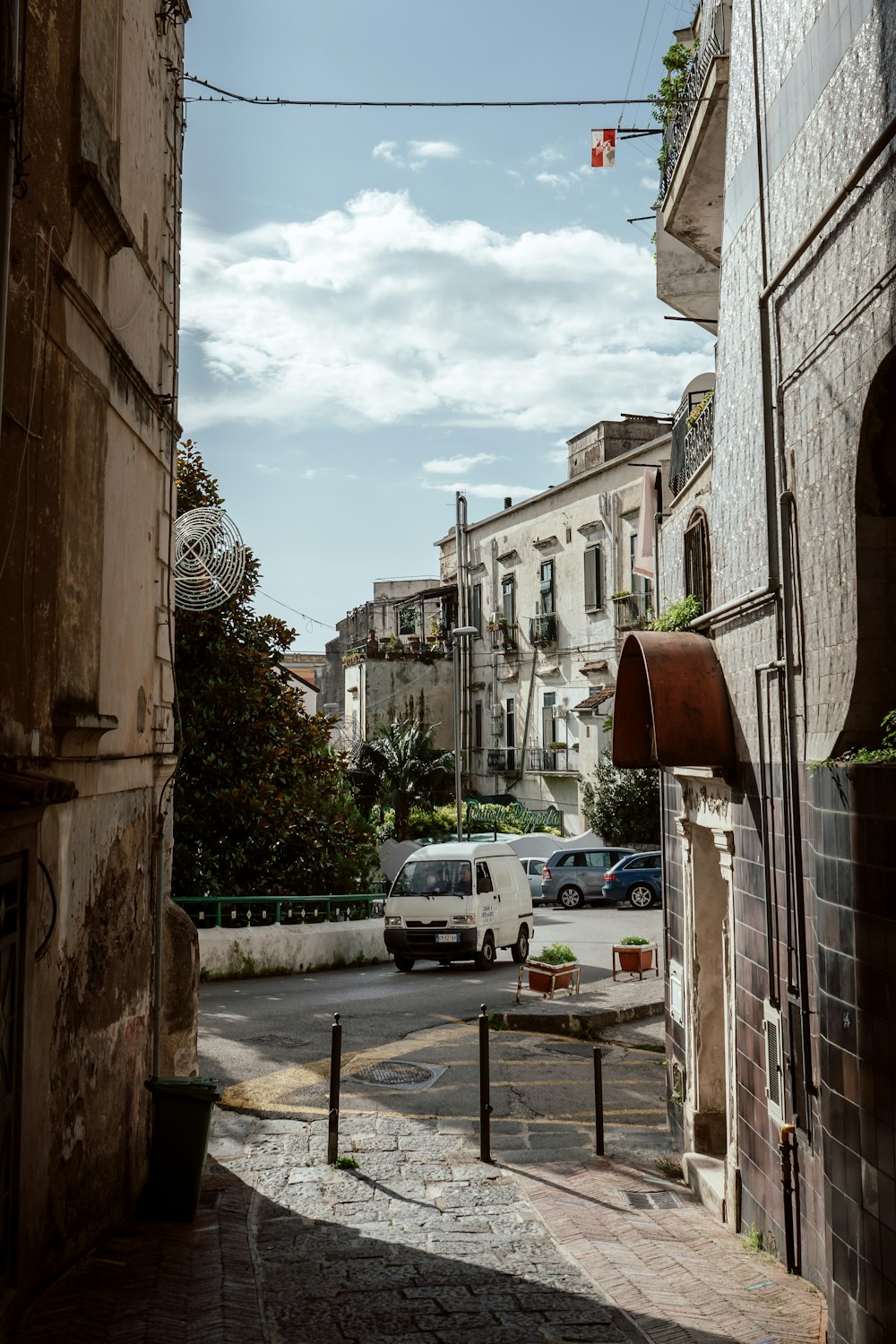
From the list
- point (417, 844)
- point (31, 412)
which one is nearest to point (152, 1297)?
point (31, 412)

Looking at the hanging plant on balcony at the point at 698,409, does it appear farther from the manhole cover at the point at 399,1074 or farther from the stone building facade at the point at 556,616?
the stone building facade at the point at 556,616

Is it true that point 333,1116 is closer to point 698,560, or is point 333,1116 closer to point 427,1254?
point 427,1254

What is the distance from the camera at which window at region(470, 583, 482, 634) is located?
4481 cm

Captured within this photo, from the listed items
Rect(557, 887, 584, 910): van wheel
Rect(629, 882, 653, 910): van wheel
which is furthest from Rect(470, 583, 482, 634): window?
Rect(629, 882, 653, 910): van wheel

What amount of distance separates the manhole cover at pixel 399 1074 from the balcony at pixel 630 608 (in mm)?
22411

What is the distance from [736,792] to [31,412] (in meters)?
5.09

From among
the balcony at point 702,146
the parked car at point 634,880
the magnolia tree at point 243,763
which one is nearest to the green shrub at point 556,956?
the magnolia tree at point 243,763

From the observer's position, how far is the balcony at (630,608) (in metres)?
34.4

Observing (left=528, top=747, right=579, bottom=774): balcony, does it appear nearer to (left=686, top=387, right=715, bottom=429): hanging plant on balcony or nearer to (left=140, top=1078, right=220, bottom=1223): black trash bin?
(left=686, top=387, right=715, bottom=429): hanging plant on balcony

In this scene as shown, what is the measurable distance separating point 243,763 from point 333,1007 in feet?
16.7

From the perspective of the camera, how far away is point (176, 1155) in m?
7.65

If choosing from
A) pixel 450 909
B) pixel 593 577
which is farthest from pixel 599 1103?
pixel 593 577

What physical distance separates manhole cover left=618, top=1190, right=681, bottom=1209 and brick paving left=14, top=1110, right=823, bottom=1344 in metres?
0.08

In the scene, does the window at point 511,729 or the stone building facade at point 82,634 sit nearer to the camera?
the stone building facade at point 82,634
